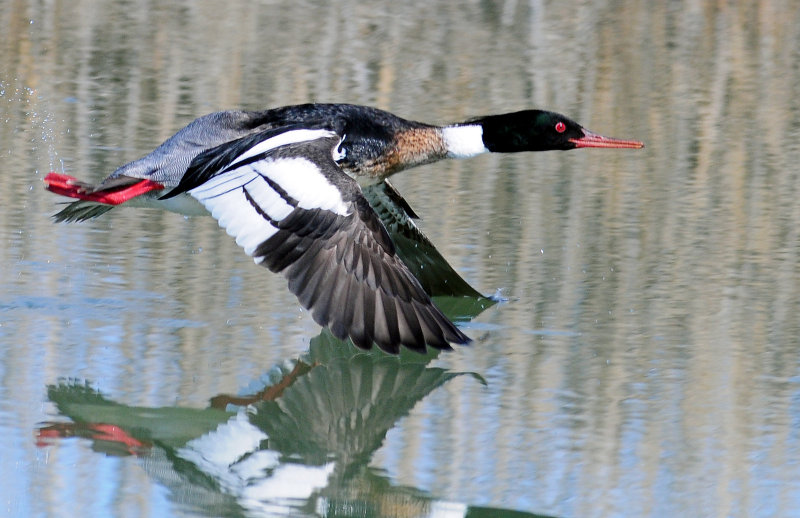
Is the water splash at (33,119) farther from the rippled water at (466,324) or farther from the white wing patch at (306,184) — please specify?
the white wing patch at (306,184)

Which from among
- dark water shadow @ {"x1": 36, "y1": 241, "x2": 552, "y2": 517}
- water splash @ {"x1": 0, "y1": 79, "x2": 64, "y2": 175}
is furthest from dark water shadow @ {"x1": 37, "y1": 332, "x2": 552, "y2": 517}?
water splash @ {"x1": 0, "y1": 79, "x2": 64, "y2": 175}

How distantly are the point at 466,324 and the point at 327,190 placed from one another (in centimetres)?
127

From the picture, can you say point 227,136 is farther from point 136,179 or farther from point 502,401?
point 502,401

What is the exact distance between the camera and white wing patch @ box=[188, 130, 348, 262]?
591 centimetres

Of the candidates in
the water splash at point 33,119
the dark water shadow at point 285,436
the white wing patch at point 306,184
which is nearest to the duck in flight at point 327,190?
the white wing patch at point 306,184

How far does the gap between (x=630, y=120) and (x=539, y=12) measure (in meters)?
4.71

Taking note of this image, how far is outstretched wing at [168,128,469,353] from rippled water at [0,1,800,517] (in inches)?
15.1

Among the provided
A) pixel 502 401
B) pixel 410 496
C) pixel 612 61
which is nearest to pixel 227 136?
pixel 502 401

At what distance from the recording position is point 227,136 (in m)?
6.94

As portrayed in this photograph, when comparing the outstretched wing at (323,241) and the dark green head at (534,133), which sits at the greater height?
the dark green head at (534,133)

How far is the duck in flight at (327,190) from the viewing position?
18.6 feet

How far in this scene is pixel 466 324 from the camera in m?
6.83

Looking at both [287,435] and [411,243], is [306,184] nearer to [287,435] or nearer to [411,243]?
[287,435]

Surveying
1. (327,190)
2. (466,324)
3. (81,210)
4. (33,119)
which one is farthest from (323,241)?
(33,119)
